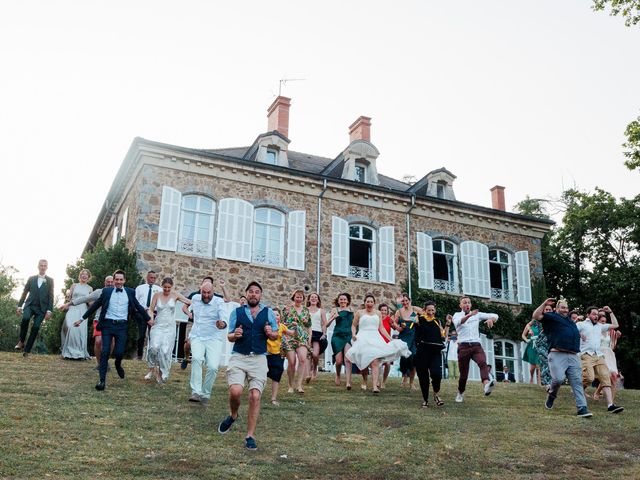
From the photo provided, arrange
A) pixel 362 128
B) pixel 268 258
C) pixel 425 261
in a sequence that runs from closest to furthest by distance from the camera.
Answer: pixel 268 258, pixel 425 261, pixel 362 128

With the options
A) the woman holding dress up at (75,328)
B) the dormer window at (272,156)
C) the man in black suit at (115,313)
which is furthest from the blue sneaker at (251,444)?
the dormer window at (272,156)

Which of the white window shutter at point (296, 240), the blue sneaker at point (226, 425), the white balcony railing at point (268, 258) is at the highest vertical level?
the white window shutter at point (296, 240)

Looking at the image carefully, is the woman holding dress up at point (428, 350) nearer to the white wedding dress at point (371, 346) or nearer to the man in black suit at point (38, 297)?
the white wedding dress at point (371, 346)

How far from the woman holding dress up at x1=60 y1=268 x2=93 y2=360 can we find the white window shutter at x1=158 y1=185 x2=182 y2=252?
6.16m

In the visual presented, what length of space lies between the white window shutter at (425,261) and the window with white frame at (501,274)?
9.37 ft

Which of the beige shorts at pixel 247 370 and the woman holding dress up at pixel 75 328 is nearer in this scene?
the beige shorts at pixel 247 370

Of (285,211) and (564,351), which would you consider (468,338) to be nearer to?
(564,351)

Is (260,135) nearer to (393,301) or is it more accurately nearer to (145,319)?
(393,301)

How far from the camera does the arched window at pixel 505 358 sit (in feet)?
77.2

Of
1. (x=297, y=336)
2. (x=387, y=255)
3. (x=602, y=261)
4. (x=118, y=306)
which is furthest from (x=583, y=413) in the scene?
(x=602, y=261)

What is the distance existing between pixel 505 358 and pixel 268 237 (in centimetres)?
958

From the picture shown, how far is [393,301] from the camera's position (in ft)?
74.3

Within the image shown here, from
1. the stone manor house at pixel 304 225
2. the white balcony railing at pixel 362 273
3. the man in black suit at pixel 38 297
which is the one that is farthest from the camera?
the white balcony railing at pixel 362 273

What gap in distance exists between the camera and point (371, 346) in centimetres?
1204
